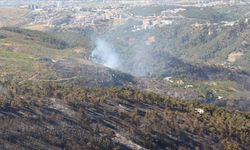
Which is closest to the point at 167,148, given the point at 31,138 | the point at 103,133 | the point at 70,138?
the point at 103,133

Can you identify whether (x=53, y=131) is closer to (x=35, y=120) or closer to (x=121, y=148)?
(x=35, y=120)

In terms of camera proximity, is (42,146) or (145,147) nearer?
(42,146)

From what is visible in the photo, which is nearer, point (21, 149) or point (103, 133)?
point (21, 149)

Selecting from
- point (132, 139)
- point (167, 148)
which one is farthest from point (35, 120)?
point (167, 148)

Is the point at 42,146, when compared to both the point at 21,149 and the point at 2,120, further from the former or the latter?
the point at 2,120

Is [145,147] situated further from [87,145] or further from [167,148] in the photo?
[87,145]

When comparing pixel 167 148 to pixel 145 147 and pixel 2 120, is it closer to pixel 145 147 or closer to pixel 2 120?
pixel 145 147

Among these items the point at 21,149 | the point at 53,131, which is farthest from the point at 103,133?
the point at 21,149
